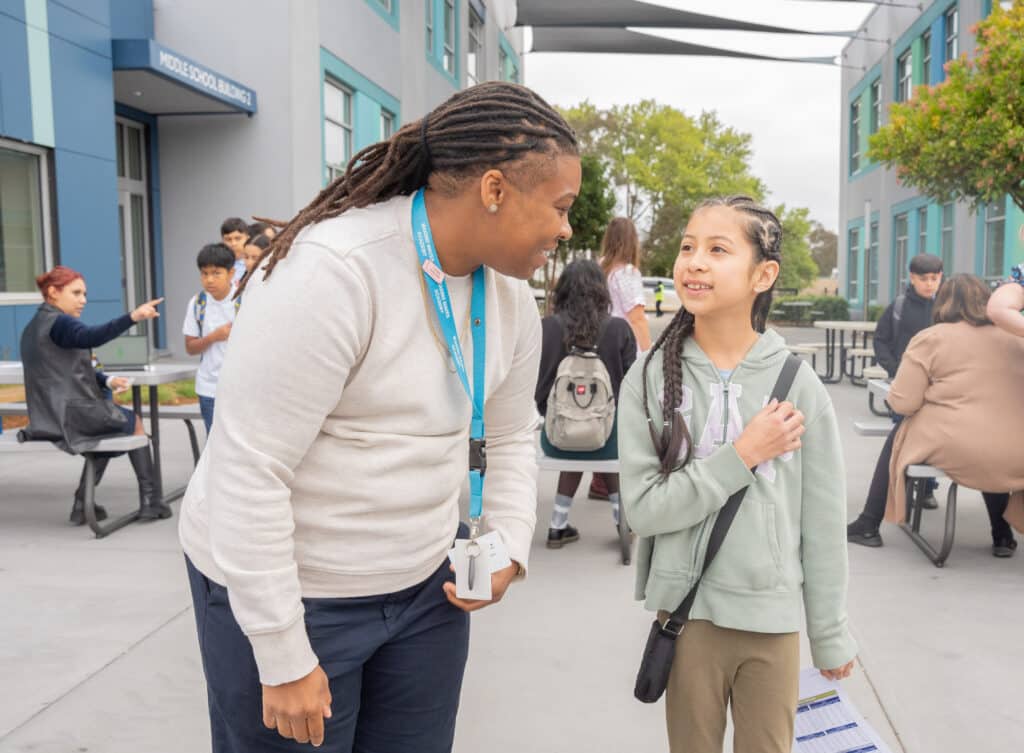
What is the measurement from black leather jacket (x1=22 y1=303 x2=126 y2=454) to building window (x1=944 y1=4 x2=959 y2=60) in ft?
68.4

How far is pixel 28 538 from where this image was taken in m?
5.51

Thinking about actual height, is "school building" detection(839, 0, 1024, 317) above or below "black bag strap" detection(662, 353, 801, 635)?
above

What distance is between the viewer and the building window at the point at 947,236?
2123cm

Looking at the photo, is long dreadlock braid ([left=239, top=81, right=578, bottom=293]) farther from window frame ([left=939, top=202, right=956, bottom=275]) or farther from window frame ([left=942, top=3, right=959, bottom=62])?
window frame ([left=942, top=3, right=959, bottom=62])

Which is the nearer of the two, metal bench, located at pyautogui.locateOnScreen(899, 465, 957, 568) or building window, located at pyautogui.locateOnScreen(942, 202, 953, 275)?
metal bench, located at pyautogui.locateOnScreen(899, 465, 957, 568)

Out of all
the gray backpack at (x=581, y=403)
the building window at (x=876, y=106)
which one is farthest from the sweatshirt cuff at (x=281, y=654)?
the building window at (x=876, y=106)

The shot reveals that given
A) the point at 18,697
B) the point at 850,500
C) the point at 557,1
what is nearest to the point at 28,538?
the point at 18,697

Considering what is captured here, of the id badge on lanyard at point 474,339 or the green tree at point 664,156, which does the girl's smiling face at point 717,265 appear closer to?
the id badge on lanyard at point 474,339

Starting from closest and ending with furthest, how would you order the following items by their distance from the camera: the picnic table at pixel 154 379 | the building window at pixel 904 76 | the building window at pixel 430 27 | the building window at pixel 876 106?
the picnic table at pixel 154 379, the building window at pixel 430 27, the building window at pixel 904 76, the building window at pixel 876 106

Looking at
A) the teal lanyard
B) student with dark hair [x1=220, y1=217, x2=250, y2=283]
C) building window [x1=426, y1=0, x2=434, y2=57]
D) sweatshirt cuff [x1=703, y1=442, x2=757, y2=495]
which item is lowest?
sweatshirt cuff [x1=703, y1=442, x2=757, y2=495]

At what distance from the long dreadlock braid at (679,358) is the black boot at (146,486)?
4.44 metres

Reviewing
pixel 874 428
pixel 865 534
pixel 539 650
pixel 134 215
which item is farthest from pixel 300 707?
pixel 134 215

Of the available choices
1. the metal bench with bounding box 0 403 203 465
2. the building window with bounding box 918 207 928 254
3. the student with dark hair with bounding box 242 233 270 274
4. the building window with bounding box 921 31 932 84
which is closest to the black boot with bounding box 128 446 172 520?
the metal bench with bounding box 0 403 203 465

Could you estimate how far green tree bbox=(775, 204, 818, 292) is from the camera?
198ft
